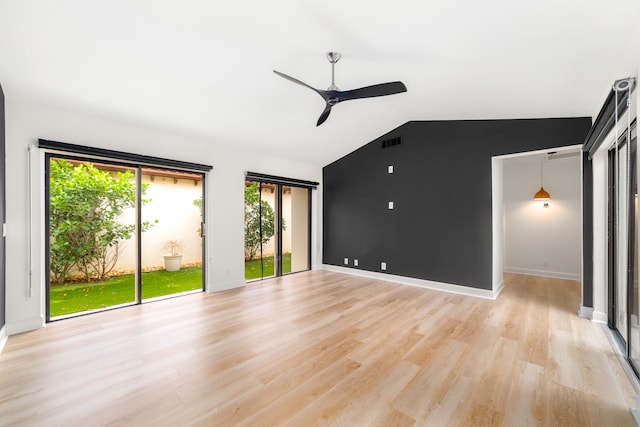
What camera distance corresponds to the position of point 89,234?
3.94 meters

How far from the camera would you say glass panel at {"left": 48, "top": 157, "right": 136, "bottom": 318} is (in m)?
3.58

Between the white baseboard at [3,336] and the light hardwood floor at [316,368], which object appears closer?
the light hardwood floor at [316,368]

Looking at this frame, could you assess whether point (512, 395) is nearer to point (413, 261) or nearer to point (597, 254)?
point (597, 254)

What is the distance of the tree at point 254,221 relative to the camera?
18.1ft

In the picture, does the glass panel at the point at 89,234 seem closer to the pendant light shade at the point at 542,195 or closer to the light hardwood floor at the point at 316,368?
the light hardwood floor at the point at 316,368

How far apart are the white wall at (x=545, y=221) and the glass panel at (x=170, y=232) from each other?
6193mm

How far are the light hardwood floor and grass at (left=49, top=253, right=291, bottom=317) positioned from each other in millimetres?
547

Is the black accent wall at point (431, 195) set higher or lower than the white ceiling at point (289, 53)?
lower

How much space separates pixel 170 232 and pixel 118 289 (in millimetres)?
1188

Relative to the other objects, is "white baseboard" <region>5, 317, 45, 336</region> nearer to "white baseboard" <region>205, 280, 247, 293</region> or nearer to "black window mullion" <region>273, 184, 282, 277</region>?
"white baseboard" <region>205, 280, 247, 293</region>

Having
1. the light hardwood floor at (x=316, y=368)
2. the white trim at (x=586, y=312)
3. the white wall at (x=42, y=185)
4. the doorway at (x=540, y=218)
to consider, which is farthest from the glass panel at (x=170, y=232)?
the white trim at (x=586, y=312)

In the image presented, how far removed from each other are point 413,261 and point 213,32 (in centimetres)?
467

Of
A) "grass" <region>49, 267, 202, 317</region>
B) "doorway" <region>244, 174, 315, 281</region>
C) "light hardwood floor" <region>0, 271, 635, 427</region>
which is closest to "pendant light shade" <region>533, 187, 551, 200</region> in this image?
"light hardwood floor" <region>0, 271, 635, 427</region>

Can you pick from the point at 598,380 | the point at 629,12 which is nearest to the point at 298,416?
the point at 598,380
